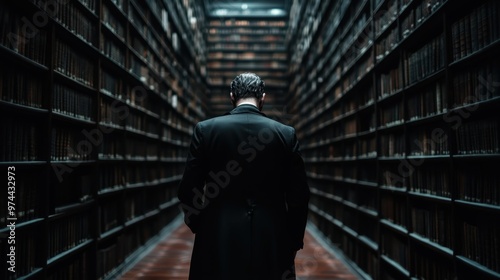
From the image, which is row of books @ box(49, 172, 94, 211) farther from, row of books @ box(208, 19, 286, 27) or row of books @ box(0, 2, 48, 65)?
row of books @ box(208, 19, 286, 27)

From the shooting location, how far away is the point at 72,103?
3.02m

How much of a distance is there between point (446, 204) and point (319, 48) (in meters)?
4.47

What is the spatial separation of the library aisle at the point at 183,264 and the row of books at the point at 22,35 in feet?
7.35

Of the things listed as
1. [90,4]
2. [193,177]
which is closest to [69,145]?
[90,4]

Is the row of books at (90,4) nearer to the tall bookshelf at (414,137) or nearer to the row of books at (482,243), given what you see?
the tall bookshelf at (414,137)

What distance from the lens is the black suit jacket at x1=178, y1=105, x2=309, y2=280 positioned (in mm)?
1631

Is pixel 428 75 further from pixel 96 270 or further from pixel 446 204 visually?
pixel 96 270

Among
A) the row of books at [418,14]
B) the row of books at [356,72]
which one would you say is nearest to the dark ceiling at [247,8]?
the row of books at [356,72]

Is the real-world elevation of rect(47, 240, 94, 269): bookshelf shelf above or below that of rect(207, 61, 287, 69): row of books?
below

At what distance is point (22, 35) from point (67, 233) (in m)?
1.32

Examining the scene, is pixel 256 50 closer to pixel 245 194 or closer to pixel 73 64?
pixel 73 64

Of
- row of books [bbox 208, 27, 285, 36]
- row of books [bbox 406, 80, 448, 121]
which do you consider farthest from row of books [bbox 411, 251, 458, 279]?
row of books [bbox 208, 27, 285, 36]

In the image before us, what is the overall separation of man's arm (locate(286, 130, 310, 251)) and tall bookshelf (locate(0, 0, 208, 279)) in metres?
1.32

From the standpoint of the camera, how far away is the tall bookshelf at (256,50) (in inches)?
437
